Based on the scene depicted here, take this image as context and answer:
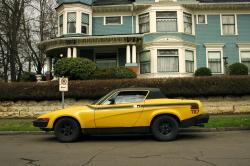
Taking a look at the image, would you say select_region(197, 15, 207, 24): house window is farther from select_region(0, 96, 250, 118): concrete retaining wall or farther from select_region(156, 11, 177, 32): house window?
select_region(0, 96, 250, 118): concrete retaining wall

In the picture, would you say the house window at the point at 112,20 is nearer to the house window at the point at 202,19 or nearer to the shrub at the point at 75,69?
the house window at the point at 202,19

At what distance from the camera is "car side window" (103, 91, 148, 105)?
37.5 feet

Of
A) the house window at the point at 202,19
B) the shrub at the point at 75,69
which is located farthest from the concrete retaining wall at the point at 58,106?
the house window at the point at 202,19

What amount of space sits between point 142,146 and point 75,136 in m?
2.37

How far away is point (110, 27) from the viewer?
28.3m

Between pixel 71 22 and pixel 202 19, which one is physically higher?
pixel 202 19

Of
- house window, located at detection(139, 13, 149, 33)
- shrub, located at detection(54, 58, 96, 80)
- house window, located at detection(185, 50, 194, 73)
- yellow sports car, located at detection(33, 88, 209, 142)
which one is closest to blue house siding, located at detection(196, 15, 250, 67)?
house window, located at detection(185, 50, 194, 73)

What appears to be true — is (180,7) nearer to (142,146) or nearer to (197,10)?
(197,10)

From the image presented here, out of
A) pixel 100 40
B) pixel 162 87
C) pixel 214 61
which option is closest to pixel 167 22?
pixel 214 61

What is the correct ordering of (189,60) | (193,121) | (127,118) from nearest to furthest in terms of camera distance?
(127,118)
(193,121)
(189,60)

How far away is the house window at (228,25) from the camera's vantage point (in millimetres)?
27922

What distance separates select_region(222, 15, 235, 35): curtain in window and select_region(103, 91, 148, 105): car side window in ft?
60.1

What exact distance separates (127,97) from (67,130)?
2.23 metres

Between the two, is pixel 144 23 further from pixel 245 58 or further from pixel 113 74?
pixel 245 58
